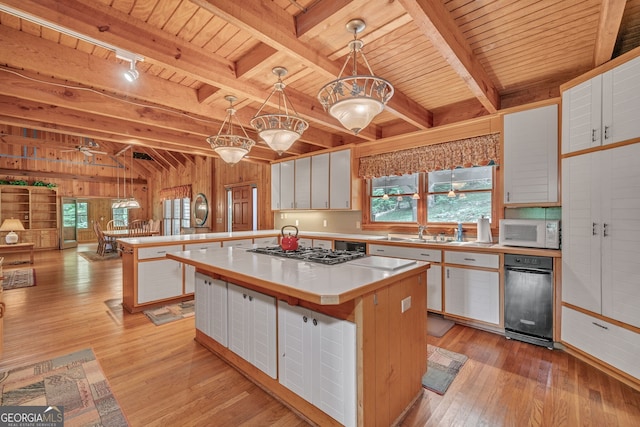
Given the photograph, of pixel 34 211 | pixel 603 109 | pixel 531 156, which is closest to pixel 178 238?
pixel 531 156

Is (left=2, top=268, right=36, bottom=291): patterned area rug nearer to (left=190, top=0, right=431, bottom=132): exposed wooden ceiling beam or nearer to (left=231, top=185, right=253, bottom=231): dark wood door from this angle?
(left=231, top=185, right=253, bottom=231): dark wood door

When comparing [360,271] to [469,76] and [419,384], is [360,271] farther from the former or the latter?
[469,76]

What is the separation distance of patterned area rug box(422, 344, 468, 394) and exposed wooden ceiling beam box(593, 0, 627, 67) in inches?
102

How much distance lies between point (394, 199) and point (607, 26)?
2866 mm

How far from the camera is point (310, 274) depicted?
1722mm

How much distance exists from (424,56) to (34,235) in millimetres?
→ 12163

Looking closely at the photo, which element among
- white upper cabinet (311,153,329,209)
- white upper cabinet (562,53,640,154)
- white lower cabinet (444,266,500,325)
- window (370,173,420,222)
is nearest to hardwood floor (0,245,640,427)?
white lower cabinet (444,266,500,325)

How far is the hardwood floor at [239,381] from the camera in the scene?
1.76 m

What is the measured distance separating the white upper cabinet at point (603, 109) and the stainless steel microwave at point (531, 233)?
2.28ft

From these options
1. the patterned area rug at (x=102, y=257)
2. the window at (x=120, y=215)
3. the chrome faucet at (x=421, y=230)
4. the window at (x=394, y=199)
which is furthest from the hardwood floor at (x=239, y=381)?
the window at (x=120, y=215)

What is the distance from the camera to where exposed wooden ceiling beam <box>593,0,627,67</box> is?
1613 millimetres

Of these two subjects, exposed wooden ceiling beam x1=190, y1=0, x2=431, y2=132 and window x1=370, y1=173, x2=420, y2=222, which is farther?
window x1=370, y1=173, x2=420, y2=222

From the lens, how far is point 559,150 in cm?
272

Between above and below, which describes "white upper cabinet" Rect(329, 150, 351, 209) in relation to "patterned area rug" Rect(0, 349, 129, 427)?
above
